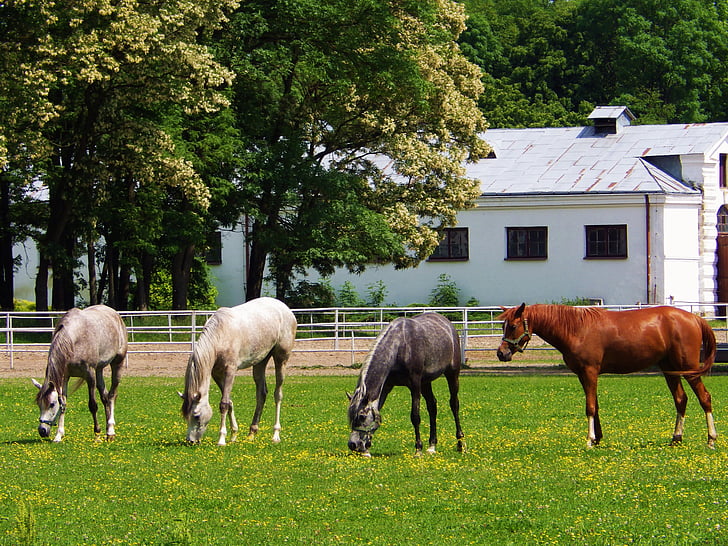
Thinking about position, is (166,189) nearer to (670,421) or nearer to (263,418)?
(263,418)

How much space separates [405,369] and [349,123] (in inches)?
998

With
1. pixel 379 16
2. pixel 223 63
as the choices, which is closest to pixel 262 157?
pixel 223 63

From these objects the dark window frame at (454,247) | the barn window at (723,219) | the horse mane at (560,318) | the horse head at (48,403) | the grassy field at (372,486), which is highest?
the barn window at (723,219)

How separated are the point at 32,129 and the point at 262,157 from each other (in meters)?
8.51

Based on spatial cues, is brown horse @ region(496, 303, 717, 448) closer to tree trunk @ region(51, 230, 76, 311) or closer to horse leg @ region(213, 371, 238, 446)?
horse leg @ region(213, 371, 238, 446)

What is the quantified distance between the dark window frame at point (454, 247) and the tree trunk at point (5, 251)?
18.2m

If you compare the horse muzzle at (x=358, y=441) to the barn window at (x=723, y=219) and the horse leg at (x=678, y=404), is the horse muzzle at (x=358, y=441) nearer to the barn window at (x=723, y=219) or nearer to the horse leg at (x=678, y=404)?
the horse leg at (x=678, y=404)

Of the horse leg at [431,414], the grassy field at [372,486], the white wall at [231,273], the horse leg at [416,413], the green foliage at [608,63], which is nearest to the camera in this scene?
the grassy field at [372,486]

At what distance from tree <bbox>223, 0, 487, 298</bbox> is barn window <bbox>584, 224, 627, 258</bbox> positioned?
8932 millimetres

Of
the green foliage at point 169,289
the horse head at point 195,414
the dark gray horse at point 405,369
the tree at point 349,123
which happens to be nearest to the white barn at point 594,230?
the green foliage at point 169,289

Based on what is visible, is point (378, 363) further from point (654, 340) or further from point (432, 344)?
point (654, 340)

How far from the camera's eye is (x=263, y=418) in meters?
17.2

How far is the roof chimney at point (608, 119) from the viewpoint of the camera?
164 ft

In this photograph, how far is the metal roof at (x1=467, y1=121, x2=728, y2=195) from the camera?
46.0 m
